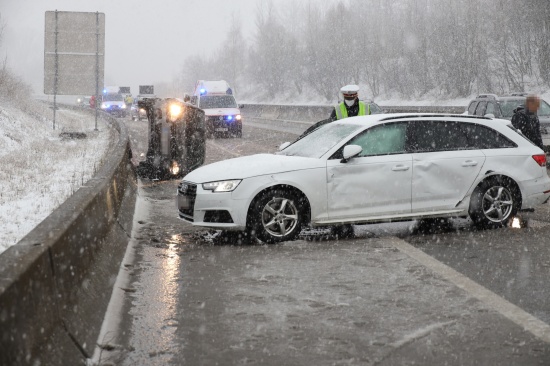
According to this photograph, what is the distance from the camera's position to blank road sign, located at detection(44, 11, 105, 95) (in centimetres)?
2739

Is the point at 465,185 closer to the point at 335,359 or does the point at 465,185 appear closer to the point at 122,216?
the point at 122,216

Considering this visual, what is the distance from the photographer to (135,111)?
2228 inches

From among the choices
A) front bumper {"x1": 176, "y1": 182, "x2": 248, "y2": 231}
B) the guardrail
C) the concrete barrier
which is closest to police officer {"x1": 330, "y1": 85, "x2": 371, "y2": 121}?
front bumper {"x1": 176, "y1": 182, "x2": 248, "y2": 231}

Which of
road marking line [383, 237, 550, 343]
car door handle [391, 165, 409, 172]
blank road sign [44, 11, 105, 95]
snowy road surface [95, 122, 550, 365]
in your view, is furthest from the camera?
Result: blank road sign [44, 11, 105, 95]

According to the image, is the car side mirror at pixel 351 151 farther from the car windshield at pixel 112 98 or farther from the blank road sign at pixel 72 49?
the car windshield at pixel 112 98

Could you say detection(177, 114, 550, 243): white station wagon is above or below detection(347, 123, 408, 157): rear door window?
below

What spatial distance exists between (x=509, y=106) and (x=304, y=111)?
2652cm

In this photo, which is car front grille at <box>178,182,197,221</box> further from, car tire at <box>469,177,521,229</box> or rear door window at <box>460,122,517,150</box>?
rear door window at <box>460,122,517,150</box>

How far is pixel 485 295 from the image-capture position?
6.42 meters

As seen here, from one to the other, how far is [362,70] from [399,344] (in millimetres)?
78215

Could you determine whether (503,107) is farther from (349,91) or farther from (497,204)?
(497,204)

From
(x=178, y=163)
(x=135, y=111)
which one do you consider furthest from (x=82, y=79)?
(x=135, y=111)

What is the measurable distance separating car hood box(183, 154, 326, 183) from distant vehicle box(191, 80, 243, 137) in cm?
2270

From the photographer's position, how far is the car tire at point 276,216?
352 inches
